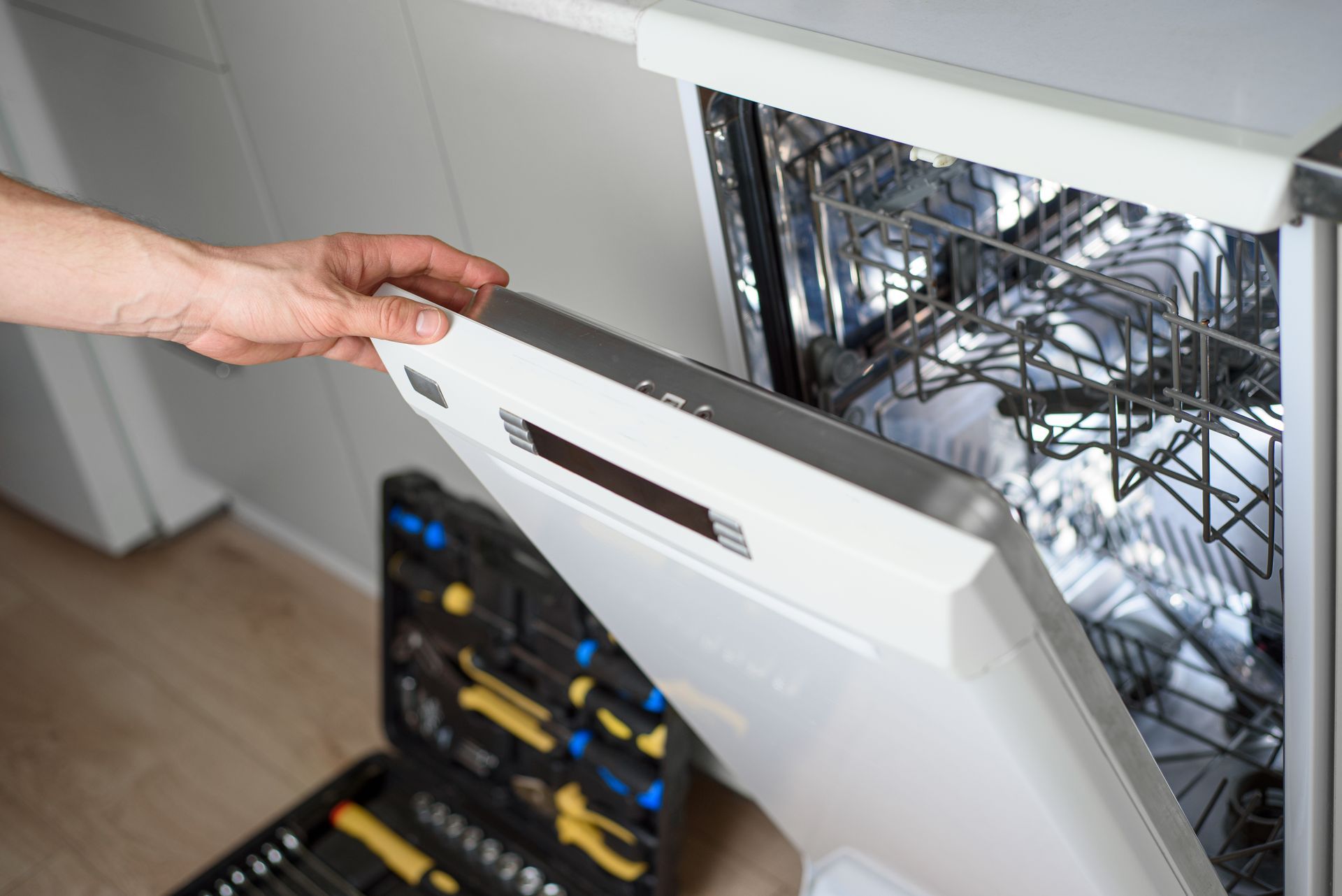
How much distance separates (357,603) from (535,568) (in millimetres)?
725

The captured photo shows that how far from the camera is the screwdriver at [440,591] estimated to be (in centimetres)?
148

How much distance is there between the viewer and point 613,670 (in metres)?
1.35

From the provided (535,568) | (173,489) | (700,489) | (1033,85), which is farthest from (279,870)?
(1033,85)

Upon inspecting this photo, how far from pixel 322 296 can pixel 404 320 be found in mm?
105

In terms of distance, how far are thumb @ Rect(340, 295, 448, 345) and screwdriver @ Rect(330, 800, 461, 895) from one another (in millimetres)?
973

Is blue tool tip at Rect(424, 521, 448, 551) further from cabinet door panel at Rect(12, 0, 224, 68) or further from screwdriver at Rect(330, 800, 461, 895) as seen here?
cabinet door panel at Rect(12, 0, 224, 68)

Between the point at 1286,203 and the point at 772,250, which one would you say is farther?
the point at 772,250

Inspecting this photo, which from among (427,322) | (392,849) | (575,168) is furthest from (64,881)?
(427,322)

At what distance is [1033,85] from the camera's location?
27.2 inches

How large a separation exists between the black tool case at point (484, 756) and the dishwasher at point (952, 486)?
0.80 feet

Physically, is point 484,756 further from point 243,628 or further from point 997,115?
point 997,115

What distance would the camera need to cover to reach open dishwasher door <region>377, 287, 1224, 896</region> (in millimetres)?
550

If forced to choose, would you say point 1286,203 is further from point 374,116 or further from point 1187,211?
point 374,116

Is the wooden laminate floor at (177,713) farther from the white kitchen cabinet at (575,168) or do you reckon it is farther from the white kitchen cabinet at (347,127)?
the white kitchen cabinet at (575,168)
